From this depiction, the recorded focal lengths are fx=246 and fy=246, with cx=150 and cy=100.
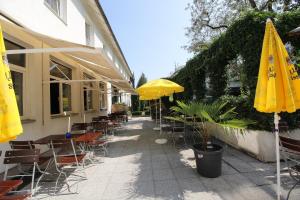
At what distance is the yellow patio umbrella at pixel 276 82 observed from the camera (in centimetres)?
365

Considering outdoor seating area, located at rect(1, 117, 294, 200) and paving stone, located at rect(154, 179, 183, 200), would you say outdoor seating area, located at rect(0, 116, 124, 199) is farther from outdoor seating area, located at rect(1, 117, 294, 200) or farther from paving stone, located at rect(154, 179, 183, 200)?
paving stone, located at rect(154, 179, 183, 200)

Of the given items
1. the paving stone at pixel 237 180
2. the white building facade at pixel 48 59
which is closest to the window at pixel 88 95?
the white building facade at pixel 48 59

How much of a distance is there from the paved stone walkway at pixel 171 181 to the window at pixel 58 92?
374cm

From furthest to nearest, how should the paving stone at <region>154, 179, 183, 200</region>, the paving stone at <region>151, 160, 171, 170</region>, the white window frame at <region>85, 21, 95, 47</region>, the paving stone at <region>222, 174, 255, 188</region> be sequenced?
1. the white window frame at <region>85, 21, 95, 47</region>
2. the paving stone at <region>151, 160, 171, 170</region>
3. the paving stone at <region>222, 174, 255, 188</region>
4. the paving stone at <region>154, 179, 183, 200</region>

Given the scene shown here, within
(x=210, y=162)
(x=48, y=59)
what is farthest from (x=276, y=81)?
(x=48, y=59)

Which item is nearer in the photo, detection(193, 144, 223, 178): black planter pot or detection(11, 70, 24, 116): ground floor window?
detection(193, 144, 223, 178): black planter pot

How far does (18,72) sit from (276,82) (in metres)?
6.63

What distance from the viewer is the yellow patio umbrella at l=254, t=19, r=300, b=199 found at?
365 cm

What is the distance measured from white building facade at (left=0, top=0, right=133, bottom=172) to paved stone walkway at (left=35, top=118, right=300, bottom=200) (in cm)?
253

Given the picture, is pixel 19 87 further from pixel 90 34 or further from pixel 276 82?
pixel 90 34

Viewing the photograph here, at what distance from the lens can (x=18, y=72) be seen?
279 inches

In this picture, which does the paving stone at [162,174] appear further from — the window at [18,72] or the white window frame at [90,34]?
the white window frame at [90,34]

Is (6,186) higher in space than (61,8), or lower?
lower

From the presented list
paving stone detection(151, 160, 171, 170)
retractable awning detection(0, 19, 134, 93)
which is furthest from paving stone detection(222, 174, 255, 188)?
retractable awning detection(0, 19, 134, 93)
